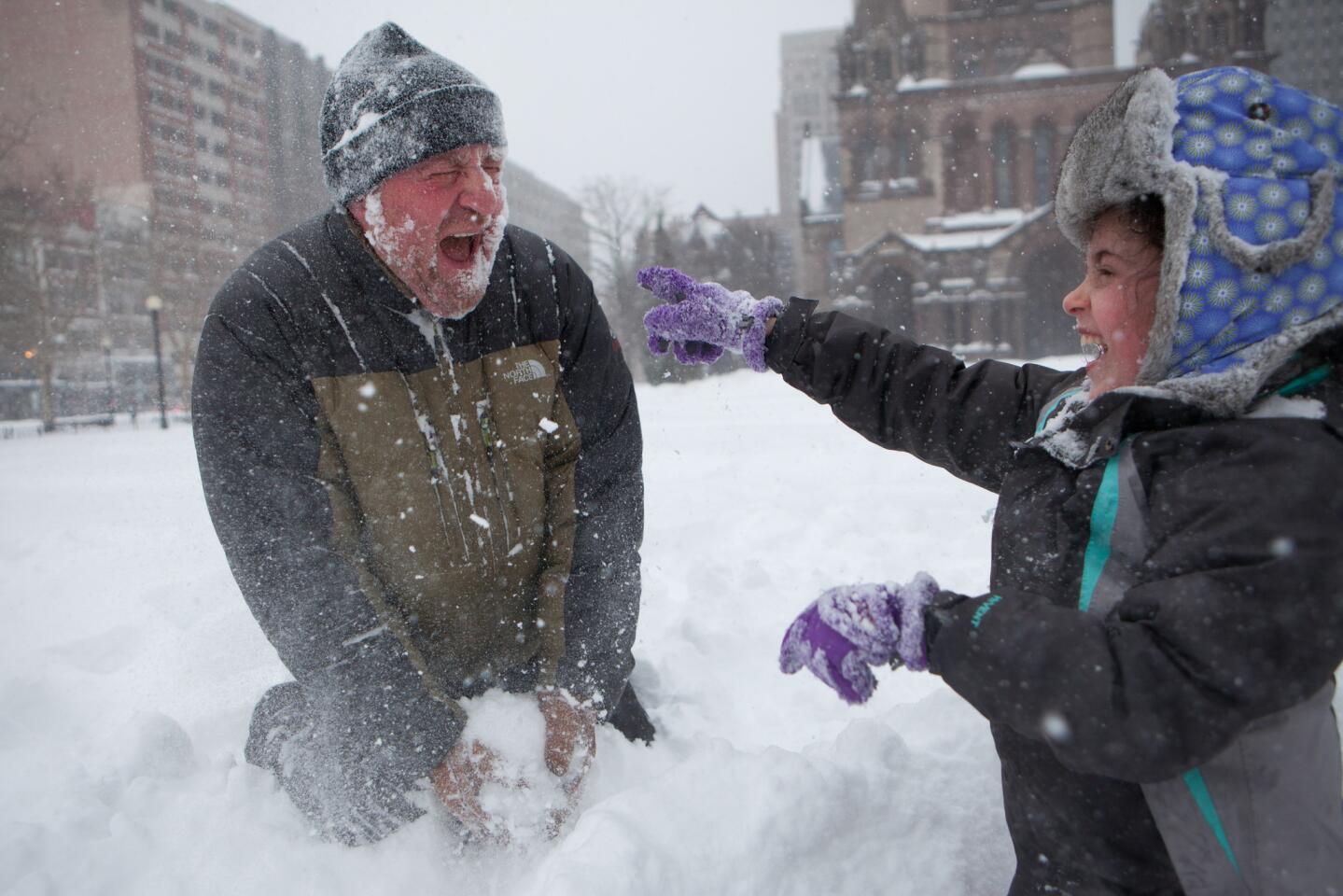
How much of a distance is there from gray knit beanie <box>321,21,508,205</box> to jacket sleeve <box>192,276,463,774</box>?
0.40m

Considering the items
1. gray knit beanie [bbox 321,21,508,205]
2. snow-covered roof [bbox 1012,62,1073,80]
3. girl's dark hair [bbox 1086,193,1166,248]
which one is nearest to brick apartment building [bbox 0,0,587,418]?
gray knit beanie [bbox 321,21,508,205]

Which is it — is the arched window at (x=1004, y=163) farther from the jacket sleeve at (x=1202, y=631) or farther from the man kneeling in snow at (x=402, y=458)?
the jacket sleeve at (x=1202, y=631)

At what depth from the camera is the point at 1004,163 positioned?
3034 cm

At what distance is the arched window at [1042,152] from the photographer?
29.4 meters

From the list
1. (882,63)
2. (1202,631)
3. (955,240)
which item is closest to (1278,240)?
(1202,631)

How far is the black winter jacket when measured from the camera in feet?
3.60

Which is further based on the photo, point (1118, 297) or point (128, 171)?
point (128, 171)

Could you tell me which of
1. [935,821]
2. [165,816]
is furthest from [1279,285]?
[165,816]

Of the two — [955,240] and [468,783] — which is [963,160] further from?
[468,783]

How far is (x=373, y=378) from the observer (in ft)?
6.66

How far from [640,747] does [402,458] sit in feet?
3.87

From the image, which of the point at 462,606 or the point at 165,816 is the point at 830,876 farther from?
the point at 165,816

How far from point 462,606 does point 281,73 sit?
1136 inches

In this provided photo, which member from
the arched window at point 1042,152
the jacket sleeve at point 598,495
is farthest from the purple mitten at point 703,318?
the arched window at point 1042,152
